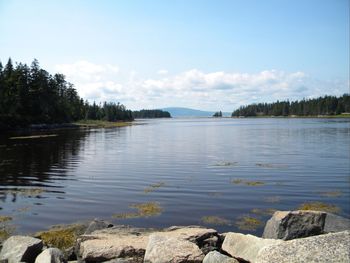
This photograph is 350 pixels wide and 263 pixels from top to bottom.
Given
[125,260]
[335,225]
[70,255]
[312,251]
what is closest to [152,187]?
[70,255]

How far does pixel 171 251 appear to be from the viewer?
11.8 meters

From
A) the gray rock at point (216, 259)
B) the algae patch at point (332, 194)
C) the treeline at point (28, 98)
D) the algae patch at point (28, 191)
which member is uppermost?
the treeline at point (28, 98)

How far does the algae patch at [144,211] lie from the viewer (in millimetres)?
21297

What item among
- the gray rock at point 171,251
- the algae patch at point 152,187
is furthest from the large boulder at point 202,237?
the algae patch at point 152,187

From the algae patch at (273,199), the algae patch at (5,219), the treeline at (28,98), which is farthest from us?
the treeline at (28,98)

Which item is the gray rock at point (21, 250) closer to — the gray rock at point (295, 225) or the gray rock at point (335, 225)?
the gray rock at point (295, 225)

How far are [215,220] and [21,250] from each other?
33.5ft

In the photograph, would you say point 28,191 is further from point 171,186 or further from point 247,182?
point 247,182

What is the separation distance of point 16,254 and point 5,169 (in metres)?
29.6

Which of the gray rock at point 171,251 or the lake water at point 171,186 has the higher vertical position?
the gray rock at point 171,251

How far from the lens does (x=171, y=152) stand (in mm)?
55719

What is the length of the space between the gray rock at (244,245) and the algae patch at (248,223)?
18.1 ft

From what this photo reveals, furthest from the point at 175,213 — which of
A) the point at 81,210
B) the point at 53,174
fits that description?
the point at 53,174

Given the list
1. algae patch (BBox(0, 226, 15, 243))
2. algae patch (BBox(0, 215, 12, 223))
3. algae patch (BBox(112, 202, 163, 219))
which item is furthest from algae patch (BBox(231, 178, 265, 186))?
algae patch (BBox(0, 226, 15, 243))
